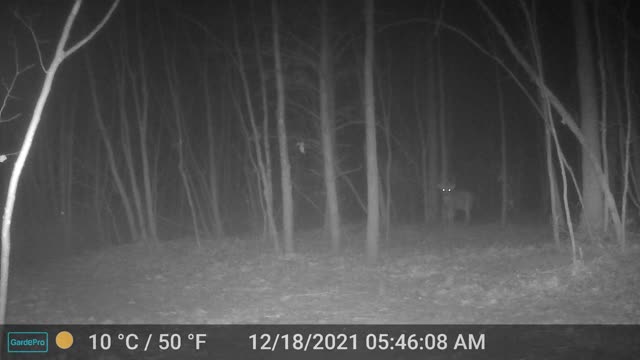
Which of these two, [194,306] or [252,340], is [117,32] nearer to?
[194,306]

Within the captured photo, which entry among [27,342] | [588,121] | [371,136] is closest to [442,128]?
[371,136]

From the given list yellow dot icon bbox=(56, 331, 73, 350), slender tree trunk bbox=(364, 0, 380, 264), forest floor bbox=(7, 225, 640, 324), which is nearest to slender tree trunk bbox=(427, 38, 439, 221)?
forest floor bbox=(7, 225, 640, 324)

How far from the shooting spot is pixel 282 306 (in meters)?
14.3

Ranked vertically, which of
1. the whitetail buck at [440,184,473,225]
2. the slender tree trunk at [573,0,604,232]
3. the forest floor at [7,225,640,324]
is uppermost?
Answer: the slender tree trunk at [573,0,604,232]

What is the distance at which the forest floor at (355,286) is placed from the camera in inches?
478

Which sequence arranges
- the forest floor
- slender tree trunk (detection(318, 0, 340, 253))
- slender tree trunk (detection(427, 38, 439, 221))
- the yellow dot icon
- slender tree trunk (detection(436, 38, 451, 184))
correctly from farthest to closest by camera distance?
slender tree trunk (detection(427, 38, 439, 221)) → slender tree trunk (detection(436, 38, 451, 184)) → slender tree trunk (detection(318, 0, 340, 253)) → the forest floor → the yellow dot icon

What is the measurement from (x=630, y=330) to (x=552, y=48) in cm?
1972

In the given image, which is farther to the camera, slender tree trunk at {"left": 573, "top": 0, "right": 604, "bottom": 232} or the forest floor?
slender tree trunk at {"left": 573, "top": 0, "right": 604, "bottom": 232}

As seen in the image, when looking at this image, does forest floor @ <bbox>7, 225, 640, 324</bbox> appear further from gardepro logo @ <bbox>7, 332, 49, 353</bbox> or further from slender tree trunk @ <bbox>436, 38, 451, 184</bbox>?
slender tree trunk @ <bbox>436, 38, 451, 184</bbox>

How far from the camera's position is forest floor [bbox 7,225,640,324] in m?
12.1

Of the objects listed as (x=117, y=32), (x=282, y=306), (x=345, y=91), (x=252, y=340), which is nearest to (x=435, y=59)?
(x=345, y=91)

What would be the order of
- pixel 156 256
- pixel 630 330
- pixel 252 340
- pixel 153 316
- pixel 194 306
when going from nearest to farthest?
1. pixel 630 330
2. pixel 252 340
3. pixel 153 316
4. pixel 194 306
5. pixel 156 256

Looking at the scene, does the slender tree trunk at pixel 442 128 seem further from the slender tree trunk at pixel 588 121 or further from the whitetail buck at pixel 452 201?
the slender tree trunk at pixel 588 121

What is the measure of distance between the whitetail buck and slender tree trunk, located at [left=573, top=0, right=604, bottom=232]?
11349mm
